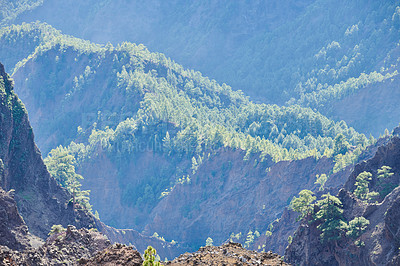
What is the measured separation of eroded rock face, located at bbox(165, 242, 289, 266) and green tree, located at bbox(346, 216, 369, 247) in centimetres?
3789

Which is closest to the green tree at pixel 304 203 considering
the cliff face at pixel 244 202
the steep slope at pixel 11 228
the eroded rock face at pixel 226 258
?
the steep slope at pixel 11 228

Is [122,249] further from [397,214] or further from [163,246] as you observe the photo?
[163,246]

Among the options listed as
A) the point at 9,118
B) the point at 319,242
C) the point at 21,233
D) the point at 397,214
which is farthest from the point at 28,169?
the point at 397,214

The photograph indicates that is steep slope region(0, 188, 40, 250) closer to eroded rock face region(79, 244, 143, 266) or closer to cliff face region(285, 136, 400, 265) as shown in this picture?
eroded rock face region(79, 244, 143, 266)

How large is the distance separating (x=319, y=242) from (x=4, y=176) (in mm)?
38583

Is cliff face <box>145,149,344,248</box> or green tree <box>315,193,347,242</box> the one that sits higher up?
cliff face <box>145,149,344,248</box>

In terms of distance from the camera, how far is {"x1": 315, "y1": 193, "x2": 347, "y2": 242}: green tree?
9075 cm

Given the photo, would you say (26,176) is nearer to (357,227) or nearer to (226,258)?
(357,227)

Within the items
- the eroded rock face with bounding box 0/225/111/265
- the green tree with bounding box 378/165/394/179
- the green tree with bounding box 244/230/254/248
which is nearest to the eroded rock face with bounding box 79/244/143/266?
the eroded rock face with bounding box 0/225/111/265

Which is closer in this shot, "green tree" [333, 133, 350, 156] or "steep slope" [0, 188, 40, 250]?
"steep slope" [0, 188, 40, 250]

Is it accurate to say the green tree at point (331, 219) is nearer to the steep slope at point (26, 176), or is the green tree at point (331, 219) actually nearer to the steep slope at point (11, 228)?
the steep slope at point (11, 228)

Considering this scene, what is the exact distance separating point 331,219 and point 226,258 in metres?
44.0

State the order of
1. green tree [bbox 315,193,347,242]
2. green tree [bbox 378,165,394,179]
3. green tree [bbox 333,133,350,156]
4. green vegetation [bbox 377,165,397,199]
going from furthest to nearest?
green tree [bbox 333,133,350,156], green tree [bbox 378,165,394,179], green vegetation [bbox 377,165,397,199], green tree [bbox 315,193,347,242]

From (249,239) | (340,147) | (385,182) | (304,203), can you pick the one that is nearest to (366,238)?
(385,182)
